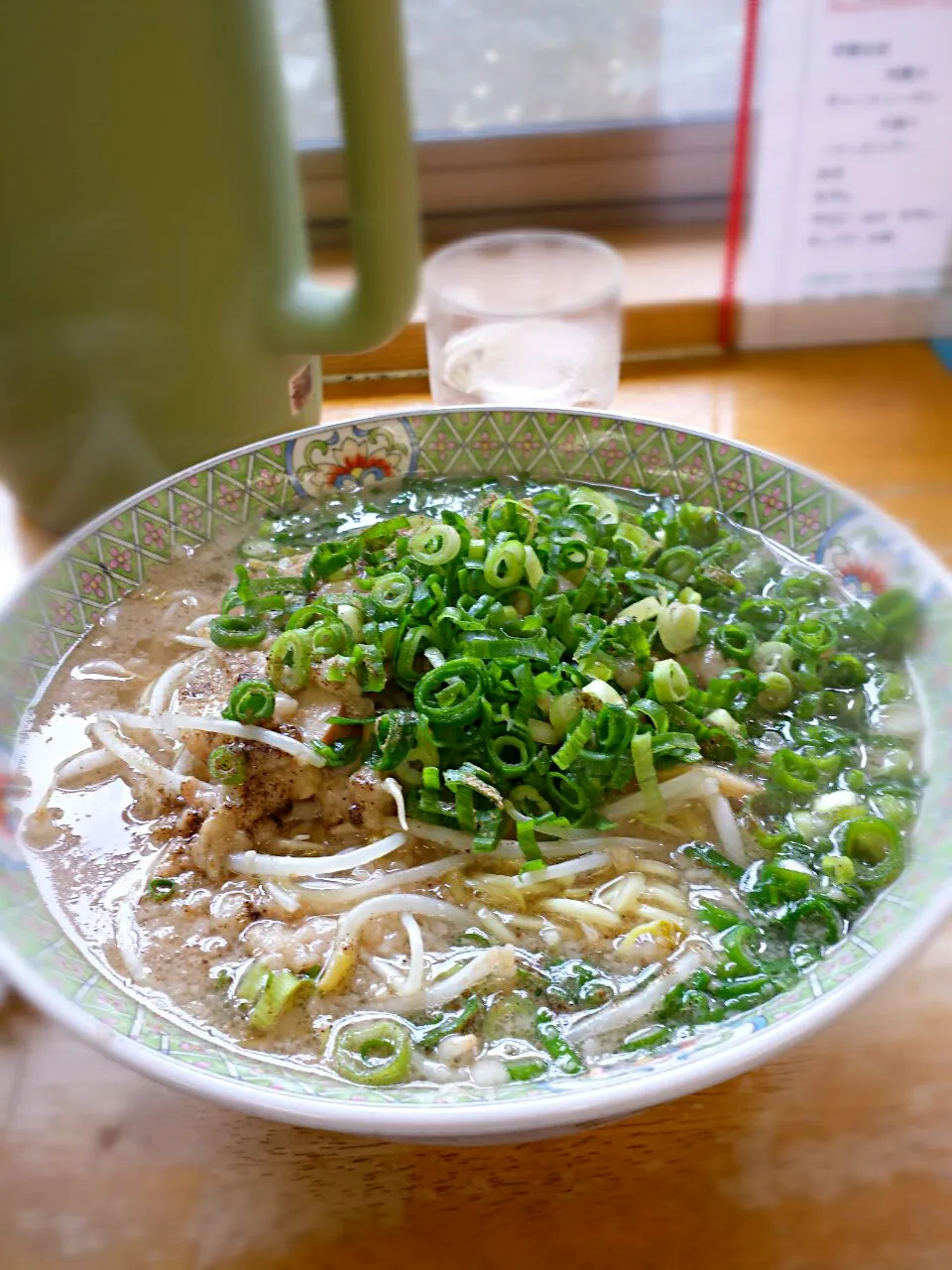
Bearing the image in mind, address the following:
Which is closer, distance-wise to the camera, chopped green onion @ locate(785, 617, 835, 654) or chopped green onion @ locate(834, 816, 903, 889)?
chopped green onion @ locate(834, 816, 903, 889)

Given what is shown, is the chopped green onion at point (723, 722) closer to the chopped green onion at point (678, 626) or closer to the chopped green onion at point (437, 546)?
the chopped green onion at point (678, 626)

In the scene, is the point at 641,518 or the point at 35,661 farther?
the point at 641,518

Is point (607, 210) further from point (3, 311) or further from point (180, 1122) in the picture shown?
point (180, 1122)

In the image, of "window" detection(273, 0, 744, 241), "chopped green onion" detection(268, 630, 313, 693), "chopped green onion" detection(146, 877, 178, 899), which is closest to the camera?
"chopped green onion" detection(146, 877, 178, 899)

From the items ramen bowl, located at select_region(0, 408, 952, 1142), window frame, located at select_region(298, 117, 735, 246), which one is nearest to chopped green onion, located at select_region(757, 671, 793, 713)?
ramen bowl, located at select_region(0, 408, 952, 1142)

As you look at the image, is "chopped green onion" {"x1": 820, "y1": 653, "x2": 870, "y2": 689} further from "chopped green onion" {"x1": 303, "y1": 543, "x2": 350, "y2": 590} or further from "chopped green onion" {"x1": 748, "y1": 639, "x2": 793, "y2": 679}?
"chopped green onion" {"x1": 303, "y1": 543, "x2": 350, "y2": 590}

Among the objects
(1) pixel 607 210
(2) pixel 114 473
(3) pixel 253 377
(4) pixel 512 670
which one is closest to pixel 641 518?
(4) pixel 512 670
